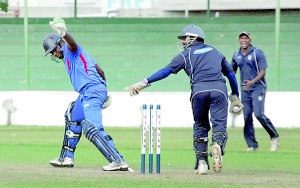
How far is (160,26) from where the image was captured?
28.2m

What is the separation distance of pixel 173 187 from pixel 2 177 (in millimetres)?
2284

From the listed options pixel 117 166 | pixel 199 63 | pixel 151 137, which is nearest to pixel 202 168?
pixel 151 137

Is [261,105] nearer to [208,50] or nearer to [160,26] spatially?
[208,50]

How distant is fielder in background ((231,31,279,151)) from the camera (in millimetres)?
17188

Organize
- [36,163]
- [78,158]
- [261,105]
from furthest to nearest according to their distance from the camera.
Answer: [261,105] < [78,158] < [36,163]

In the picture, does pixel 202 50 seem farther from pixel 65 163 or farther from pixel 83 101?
pixel 65 163

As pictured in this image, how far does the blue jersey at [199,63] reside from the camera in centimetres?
1238

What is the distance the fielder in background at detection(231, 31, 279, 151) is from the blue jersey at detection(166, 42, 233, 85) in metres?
4.68

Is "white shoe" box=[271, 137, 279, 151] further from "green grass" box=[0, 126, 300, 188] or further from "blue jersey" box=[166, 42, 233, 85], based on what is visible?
→ "blue jersey" box=[166, 42, 233, 85]

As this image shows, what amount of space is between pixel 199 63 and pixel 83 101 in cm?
166

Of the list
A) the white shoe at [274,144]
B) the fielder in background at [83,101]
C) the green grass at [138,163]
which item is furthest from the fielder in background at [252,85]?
the fielder in background at [83,101]

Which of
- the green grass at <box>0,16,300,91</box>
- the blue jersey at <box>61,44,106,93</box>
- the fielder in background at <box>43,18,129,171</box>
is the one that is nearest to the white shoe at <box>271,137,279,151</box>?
the fielder in background at <box>43,18,129,171</box>

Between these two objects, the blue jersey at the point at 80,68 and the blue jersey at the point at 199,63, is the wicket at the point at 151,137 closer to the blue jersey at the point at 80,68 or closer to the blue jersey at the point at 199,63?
the blue jersey at the point at 199,63

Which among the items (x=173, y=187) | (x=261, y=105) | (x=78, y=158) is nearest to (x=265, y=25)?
(x=261, y=105)
